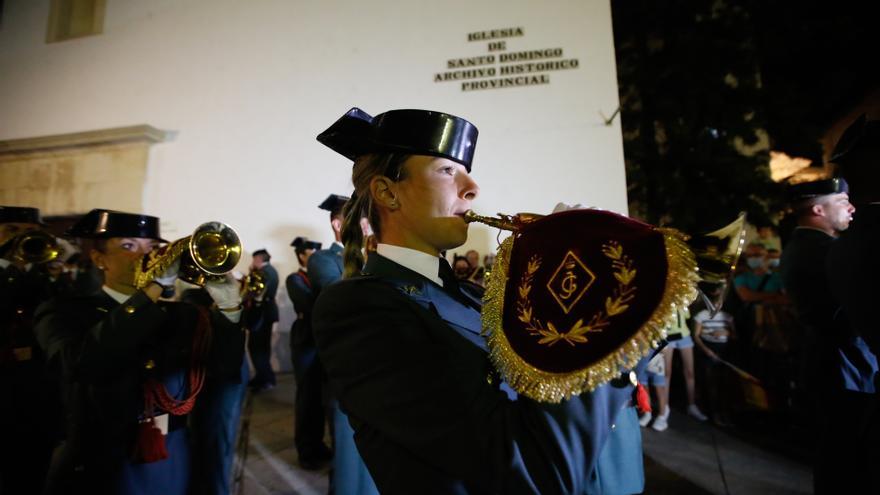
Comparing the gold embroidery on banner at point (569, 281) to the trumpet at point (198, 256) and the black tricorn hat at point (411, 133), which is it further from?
the trumpet at point (198, 256)

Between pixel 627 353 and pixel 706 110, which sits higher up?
pixel 706 110

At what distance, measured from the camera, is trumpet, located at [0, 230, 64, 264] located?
10.7 ft

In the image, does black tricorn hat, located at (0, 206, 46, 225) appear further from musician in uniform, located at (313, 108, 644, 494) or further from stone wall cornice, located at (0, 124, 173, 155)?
musician in uniform, located at (313, 108, 644, 494)

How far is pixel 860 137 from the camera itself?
6.57 ft

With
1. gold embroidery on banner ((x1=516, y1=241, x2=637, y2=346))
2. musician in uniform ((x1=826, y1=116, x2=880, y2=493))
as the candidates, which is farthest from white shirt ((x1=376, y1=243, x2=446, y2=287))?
musician in uniform ((x1=826, y1=116, x2=880, y2=493))

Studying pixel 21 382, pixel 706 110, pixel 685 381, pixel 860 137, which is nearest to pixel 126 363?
pixel 21 382

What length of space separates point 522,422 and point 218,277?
230cm

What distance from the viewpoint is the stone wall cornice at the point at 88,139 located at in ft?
18.9

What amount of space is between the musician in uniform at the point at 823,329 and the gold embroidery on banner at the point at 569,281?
266 cm

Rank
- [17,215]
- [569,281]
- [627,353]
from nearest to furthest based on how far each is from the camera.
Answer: [627,353]
[569,281]
[17,215]

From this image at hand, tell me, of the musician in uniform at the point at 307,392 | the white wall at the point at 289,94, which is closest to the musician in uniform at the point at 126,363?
the musician in uniform at the point at 307,392

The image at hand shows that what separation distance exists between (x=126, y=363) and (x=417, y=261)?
1806 mm

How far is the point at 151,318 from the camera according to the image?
6.66 ft

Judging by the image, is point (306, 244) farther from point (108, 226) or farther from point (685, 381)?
point (685, 381)
